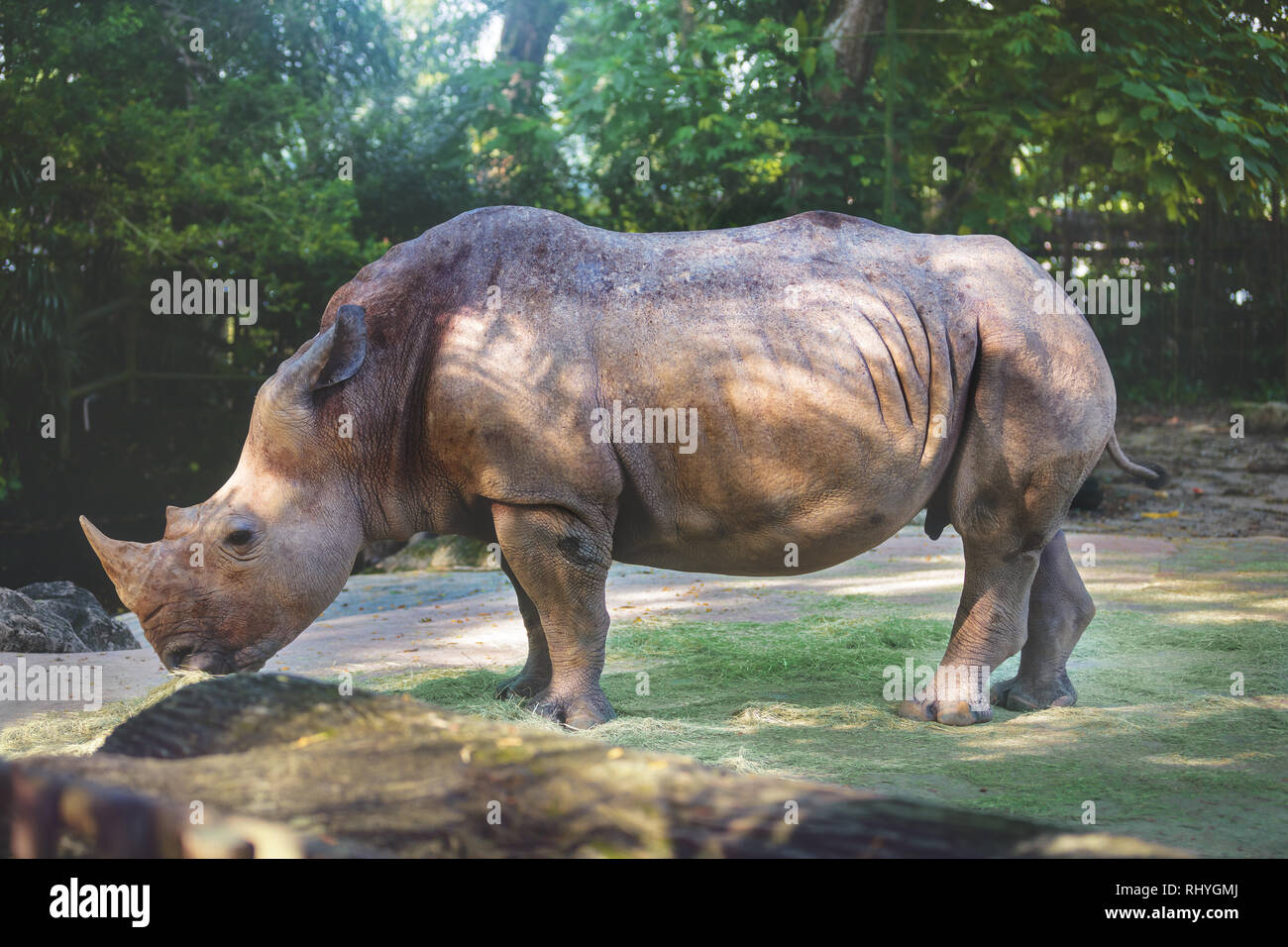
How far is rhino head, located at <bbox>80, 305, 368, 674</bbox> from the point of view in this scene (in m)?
4.79

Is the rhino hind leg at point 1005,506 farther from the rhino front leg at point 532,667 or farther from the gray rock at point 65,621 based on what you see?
the gray rock at point 65,621

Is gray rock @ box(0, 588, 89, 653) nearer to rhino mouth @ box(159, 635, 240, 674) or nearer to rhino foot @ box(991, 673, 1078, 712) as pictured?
rhino mouth @ box(159, 635, 240, 674)

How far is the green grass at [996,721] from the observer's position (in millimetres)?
3926

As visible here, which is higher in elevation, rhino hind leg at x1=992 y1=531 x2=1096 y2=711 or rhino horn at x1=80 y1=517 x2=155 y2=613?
rhino horn at x1=80 y1=517 x2=155 y2=613

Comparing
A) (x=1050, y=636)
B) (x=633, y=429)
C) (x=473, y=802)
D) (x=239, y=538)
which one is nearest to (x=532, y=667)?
(x=633, y=429)

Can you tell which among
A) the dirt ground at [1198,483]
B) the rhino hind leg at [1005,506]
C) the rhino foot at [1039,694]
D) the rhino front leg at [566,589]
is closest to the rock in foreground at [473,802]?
the rhino front leg at [566,589]

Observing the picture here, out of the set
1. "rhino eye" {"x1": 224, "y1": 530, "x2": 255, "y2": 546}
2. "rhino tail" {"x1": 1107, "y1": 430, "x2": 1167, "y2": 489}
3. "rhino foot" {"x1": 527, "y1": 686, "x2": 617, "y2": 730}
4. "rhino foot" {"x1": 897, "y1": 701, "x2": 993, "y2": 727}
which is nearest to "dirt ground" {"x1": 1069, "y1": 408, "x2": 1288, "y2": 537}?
"rhino tail" {"x1": 1107, "y1": 430, "x2": 1167, "y2": 489}

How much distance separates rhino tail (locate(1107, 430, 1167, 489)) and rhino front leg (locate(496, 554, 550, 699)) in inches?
106

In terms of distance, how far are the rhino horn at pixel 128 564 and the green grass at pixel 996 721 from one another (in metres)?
1.33

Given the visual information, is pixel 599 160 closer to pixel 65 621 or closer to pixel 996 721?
pixel 65 621

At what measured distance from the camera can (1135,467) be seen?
593 cm

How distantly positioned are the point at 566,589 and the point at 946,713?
1687 millimetres

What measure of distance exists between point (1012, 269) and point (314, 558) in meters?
3.19

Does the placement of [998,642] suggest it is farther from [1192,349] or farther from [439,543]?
[1192,349]
